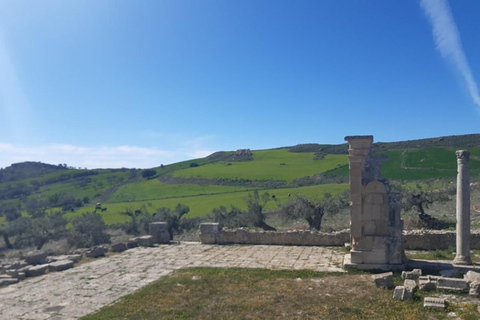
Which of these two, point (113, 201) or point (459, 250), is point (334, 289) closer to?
point (459, 250)

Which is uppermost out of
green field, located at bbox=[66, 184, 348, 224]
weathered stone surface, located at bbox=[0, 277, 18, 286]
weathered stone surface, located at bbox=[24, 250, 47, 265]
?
green field, located at bbox=[66, 184, 348, 224]

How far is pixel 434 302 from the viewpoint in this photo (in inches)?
348

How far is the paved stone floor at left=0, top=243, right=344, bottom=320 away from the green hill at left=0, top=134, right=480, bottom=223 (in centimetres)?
2060

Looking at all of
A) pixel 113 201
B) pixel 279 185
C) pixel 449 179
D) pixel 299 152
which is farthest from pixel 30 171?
pixel 449 179

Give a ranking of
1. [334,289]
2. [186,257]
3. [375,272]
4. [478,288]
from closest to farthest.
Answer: [478,288] → [334,289] → [375,272] → [186,257]

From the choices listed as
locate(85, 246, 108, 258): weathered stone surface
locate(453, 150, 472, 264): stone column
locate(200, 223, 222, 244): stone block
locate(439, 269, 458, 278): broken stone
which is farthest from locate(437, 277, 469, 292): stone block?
locate(85, 246, 108, 258): weathered stone surface

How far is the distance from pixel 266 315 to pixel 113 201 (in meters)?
52.5

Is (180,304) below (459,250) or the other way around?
below

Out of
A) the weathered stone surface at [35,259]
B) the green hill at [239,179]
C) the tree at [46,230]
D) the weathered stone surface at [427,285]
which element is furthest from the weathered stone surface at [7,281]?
the green hill at [239,179]

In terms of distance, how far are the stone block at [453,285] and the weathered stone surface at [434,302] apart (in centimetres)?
111

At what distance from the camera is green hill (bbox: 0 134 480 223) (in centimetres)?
4459

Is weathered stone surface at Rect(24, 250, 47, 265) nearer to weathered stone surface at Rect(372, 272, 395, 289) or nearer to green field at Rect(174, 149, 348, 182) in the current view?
weathered stone surface at Rect(372, 272, 395, 289)

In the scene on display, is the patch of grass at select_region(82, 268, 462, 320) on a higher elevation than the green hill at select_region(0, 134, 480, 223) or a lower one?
lower

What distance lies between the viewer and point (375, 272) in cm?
1235
